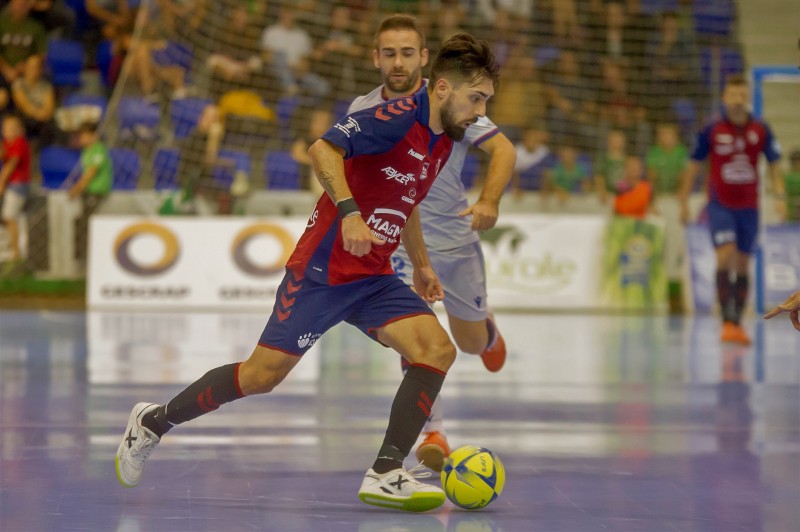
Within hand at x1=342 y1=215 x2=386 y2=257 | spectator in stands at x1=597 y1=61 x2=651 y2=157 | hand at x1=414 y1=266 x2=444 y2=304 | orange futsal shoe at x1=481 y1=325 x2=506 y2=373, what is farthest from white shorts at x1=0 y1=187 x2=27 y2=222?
hand at x1=342 y1=215 x2=386 y2=257

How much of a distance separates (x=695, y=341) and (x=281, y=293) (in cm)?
753

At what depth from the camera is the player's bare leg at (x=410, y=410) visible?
471cm

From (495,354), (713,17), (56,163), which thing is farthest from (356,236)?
(713,17)

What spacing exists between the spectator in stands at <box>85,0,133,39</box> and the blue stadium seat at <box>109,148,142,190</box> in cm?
338

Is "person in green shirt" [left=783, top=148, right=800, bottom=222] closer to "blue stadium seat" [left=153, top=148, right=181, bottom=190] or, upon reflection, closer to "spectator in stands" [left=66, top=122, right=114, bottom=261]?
"blue stadium seat" [left=153, top=148, right=181, bottom=190]

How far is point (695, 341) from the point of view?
1174cm

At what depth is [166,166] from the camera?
15797 mm

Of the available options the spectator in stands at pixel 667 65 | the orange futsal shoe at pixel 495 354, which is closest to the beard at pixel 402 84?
the orange futsal shoe at pixel 495 354

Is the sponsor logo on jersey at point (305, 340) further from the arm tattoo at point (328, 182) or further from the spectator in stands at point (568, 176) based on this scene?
the spectator in stands at point (568, 176)

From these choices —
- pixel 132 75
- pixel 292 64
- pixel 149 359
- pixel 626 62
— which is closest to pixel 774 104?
pixel 626 62

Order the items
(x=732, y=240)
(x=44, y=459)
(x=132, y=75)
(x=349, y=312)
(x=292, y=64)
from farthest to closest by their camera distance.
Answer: (x=292, y=64) < (x=132, y=75) < (x=732, y=240) < (x=44, y=459) < (x=349, y=312)

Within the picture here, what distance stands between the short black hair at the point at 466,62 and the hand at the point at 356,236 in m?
0.65

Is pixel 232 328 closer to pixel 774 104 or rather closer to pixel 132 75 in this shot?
pixel 132 75

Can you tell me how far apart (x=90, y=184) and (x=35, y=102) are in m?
2.51
